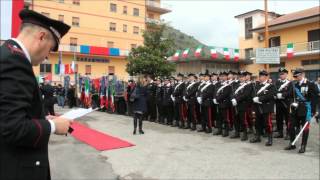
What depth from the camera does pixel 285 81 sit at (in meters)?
9.60

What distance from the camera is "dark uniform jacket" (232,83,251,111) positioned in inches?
383

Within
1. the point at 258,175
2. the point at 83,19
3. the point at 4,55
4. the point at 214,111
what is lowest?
the point at 258,175

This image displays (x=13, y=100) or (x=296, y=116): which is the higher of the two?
(x=13, y=100)

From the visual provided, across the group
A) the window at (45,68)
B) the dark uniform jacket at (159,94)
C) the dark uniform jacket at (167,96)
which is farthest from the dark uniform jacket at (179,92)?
the window at (45,68)

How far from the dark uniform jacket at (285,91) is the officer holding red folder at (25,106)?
806 cm

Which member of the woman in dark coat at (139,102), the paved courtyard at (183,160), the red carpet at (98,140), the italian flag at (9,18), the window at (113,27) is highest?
the window at (113,27)

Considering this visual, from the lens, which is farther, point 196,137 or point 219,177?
point 196,137

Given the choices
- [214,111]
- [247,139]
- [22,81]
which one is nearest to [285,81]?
[247,139]

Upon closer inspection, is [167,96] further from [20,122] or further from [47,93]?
[20,122]

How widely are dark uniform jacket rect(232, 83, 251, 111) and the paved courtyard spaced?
107 centimetres

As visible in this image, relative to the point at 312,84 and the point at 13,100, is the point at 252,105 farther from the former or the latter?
the point at 13,100

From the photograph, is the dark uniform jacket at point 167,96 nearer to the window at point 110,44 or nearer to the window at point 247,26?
the window at point 247,26

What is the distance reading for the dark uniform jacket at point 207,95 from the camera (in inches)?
432

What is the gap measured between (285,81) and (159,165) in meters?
4.93
